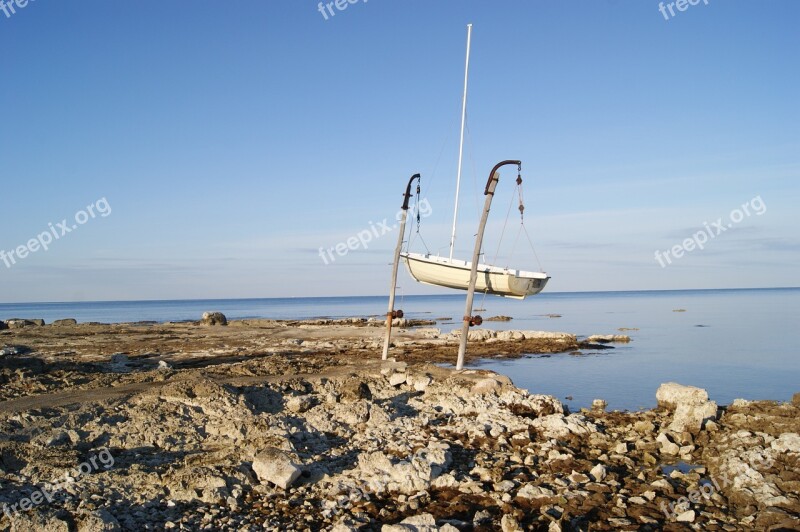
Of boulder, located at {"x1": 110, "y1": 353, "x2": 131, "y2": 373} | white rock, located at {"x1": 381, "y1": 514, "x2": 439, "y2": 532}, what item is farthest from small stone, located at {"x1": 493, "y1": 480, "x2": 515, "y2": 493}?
boulder, located at {"x1": 110, "y1": 353, "x2": 131, "y2": 373}

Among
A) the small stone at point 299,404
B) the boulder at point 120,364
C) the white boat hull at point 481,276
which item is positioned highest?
the white boat hull at point 481,276

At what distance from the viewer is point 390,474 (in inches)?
345

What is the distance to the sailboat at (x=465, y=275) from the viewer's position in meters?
17.2

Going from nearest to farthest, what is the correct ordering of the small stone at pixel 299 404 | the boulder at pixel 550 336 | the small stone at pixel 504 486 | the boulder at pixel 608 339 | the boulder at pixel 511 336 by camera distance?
the small stone at pixel 504 486
the small stone at pixel 299 404
the boulder at pixel 550 336
the boulder at pixel 511 336
the boulder at pixel 608 339

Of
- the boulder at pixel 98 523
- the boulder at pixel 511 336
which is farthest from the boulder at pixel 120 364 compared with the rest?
the boulder at pixel 511 336

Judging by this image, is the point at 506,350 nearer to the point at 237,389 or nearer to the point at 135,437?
the point at 237,389

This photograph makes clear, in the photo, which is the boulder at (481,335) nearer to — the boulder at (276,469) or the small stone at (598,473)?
the small stone at (598,473)

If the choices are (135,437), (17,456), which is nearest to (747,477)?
(135,437)

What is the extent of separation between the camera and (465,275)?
17328mm

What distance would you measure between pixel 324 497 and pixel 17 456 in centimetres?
505

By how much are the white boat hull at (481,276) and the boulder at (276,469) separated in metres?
9.61

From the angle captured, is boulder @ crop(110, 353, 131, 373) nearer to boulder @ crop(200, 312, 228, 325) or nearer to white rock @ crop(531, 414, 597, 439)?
white rock @ crop(531, 414, 597, 439)

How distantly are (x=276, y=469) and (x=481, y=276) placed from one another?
33.4 ft

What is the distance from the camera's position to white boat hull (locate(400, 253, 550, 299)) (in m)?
17.2
